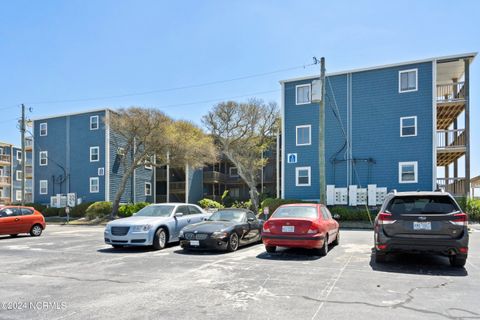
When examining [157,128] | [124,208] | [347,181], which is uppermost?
[157,128]

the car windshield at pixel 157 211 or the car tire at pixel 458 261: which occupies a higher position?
the car windshield at pixel 157 211

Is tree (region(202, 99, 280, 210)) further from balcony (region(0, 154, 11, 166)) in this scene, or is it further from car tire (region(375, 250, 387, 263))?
balcony (region(0, 154, 11, 166))

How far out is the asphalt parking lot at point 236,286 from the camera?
5273 millimetres

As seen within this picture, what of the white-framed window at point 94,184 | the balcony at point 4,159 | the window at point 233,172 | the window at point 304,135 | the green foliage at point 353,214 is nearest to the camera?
the green foliage at point 353,214

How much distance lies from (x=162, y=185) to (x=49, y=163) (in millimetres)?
11486

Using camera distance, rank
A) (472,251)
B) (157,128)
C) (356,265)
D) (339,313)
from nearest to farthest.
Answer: (339,313) < (356,265) < (472,251) < (157,128)

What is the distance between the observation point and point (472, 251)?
1130 centimetres

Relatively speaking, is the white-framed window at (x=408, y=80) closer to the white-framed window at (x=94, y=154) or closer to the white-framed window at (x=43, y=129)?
the white-framed window at (x=94, y=154)

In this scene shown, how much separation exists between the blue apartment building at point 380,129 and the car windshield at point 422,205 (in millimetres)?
16914

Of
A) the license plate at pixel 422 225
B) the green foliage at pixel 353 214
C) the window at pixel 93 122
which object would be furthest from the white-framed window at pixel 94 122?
the license plate at pixel 422 225

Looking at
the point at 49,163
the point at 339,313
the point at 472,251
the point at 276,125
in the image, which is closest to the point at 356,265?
the point at 339,313

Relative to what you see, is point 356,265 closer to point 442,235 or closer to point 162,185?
point 442,235

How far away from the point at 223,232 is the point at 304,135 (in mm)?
17947

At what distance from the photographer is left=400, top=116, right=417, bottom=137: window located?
24516 mm
